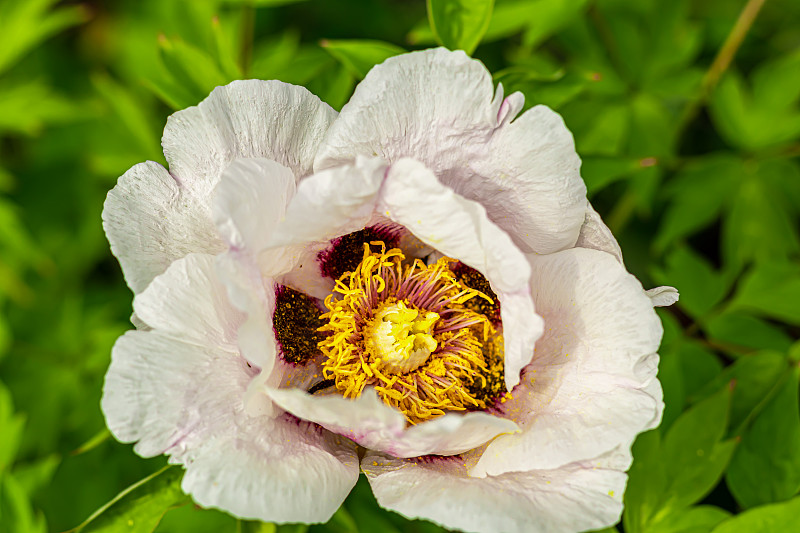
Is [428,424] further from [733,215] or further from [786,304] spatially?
[733,215]

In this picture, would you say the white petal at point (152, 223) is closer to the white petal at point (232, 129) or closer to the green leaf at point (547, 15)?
the white petal at point (232, 129)

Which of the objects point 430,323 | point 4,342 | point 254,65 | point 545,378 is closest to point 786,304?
point 545,378

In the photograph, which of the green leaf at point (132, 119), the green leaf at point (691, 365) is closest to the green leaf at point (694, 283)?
the green leaf at point (691, 365)

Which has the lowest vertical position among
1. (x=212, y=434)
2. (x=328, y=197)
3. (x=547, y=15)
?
(x=212, y=434)

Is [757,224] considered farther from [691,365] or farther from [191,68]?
[191,68]

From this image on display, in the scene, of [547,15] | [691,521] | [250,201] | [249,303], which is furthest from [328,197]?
[547,15]

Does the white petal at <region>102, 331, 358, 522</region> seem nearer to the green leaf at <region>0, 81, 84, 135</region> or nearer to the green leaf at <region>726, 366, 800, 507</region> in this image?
the green leaf at <region>726, 366, 800, 507</region>

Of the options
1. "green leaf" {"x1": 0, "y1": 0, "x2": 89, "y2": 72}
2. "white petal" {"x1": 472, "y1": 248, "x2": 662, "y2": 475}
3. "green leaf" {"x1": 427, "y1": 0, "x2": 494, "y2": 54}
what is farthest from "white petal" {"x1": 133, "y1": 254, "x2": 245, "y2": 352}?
"green leaf" {"x1": 0, "y1": 0, "x2": 89, "y2": 72}
